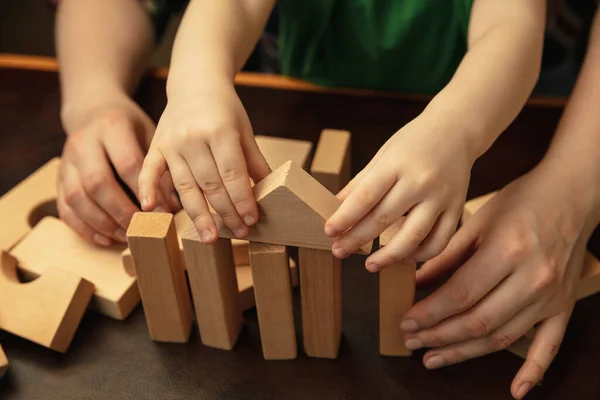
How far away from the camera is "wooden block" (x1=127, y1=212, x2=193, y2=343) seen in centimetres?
52

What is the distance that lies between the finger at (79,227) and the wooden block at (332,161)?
0.70 ft

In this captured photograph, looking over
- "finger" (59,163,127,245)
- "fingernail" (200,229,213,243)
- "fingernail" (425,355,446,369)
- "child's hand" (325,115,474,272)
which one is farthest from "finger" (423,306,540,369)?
"finger" (59,163,127,245)

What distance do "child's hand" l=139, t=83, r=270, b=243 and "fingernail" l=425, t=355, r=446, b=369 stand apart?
0.62ft

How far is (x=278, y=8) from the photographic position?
90 centimetres

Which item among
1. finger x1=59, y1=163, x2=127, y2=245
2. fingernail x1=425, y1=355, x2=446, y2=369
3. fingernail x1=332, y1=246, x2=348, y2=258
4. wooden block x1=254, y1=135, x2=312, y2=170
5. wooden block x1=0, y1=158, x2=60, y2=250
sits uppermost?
fingernail x1=332, y1=246, x2=348, y2=258

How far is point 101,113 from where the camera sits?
681mm

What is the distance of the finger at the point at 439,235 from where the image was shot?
48 cm

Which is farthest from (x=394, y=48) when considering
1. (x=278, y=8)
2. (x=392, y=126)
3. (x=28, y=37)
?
(x=28, y=37)

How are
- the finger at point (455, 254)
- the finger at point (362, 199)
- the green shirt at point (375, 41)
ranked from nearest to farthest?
the finger at point (362, 199) < the finger at point (455, 254) < the green shirt at point (375, 41)

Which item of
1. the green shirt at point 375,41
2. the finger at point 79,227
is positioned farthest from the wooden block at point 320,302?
the green shirt at point 375,41

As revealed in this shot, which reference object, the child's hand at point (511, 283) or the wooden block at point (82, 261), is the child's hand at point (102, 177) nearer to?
the wooden block at point (82, 261)

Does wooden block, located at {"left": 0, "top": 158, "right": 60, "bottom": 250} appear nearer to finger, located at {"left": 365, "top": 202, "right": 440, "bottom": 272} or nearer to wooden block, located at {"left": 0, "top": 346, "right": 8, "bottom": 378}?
wooden block, located at {"left": 0, "top": 346, "right": 8, "bottom": 378}

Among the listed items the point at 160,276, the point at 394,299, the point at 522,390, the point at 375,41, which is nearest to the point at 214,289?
the point at 160,276

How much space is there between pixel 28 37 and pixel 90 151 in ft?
4.42
